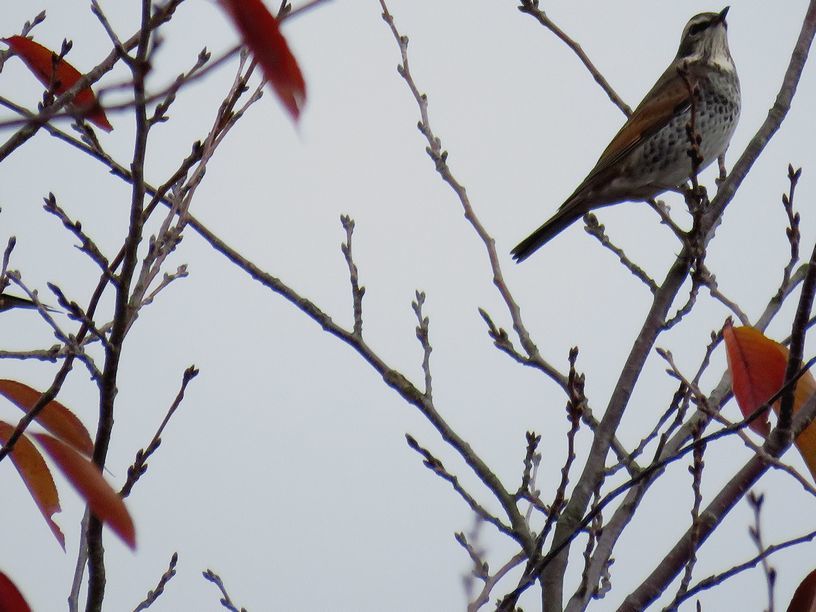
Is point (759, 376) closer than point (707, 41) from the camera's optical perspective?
Yes

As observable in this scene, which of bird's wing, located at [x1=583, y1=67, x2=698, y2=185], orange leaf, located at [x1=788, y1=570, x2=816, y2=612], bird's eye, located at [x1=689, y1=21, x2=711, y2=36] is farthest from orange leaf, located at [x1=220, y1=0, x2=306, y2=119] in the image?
bird's eye, located at [x1=689, y1=21, x2=711, y2=36]

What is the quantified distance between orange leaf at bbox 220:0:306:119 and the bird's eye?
817 cm

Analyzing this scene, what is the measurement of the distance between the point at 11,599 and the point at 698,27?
8265 mm

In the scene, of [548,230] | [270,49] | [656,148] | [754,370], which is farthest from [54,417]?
[656,148]

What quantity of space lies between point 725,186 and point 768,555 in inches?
63.4

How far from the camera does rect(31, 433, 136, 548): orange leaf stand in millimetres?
1450

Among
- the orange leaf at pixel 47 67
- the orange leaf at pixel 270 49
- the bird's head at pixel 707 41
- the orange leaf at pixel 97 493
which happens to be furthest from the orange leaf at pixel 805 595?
the bird's head at pixel 707 41

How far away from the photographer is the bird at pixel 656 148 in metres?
7.20

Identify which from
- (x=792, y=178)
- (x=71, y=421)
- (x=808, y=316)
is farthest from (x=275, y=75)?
(x=792, y=178)

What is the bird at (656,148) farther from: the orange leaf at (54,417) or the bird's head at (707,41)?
the orange leaf at (54,417)

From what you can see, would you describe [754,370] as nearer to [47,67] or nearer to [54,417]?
[54,417]

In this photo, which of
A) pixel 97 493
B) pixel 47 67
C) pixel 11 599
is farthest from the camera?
pixel 47 67

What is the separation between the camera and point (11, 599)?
161 centimetres

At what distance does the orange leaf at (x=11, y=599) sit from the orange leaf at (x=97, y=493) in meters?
0.22
